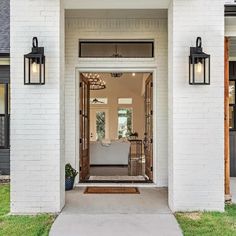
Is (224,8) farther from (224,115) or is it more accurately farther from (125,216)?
(125,216)

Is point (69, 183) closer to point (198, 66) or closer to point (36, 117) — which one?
point (36, 117)

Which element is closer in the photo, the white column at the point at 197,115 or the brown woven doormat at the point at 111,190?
the white column at the point at 197,115

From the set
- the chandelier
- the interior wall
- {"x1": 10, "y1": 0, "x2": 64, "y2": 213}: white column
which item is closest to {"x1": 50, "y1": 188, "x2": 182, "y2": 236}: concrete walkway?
{"x1": 10, "y1": 0, "x2": 64, "y2": 213}: white column

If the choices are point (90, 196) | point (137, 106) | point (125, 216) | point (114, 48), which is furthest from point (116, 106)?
point (125, 216)

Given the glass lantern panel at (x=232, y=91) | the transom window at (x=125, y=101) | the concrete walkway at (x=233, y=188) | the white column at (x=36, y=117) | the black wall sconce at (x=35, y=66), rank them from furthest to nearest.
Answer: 1. the transom window at (x=125, y=101)
2. the glass lantern panel at (x=232, y=91)
3. the concrete walkway at (x=233, y=188)
4. the white column at (x=36, y=117)
5. the black wall sconce at (x=35, y=66)

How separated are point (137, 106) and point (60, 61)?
13322 millimetres

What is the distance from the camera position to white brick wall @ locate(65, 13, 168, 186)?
7.34 m

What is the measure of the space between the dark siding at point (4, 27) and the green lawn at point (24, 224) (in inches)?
171

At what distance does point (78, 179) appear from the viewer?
7438 millimetres

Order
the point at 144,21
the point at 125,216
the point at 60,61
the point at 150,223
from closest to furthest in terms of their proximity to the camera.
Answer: the point at 150,223 → the point at 125,216 → the point at 60,61 → the point at 144,21

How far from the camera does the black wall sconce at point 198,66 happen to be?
16.7 feet

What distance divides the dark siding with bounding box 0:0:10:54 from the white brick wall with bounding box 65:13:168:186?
185cm

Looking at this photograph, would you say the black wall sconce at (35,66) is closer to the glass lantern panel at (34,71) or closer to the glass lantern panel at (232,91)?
the glass lantern panel at (34,71)

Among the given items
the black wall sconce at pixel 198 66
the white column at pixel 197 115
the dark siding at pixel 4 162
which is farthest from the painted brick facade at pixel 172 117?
the dark siding at pixel 4 162
